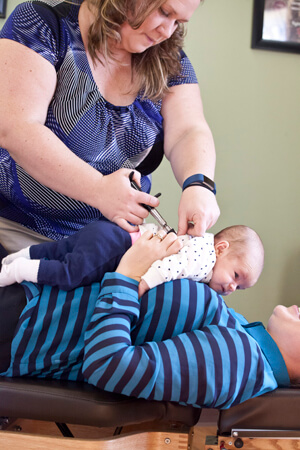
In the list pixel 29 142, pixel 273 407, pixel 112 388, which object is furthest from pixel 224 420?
pixel 29 142

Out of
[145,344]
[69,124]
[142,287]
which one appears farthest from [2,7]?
[145,344]

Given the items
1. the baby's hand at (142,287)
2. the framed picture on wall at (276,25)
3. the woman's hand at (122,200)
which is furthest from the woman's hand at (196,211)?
the framed picture on wall at (276,25)

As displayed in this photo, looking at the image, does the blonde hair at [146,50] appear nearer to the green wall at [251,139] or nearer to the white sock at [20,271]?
the white sock at [20,271]

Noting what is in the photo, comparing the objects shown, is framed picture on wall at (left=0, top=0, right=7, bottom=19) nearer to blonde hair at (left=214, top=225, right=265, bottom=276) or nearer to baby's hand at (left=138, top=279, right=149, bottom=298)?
blonde hair at (left=214, top=225, right=265, bottom=276)

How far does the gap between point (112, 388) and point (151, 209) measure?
461mm

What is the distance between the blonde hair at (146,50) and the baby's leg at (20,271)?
62 cm

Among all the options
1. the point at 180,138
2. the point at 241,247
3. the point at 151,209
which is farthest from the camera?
the point at 180,138

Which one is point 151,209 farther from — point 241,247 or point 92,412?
point 92,412

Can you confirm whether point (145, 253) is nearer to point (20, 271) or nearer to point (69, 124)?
point (20, 271)

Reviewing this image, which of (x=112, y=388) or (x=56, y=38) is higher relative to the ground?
(x=56, y=38)

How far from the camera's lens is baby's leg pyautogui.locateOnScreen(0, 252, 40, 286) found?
111 cm

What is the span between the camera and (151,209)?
4.12 feet

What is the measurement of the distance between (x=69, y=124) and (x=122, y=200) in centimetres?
31

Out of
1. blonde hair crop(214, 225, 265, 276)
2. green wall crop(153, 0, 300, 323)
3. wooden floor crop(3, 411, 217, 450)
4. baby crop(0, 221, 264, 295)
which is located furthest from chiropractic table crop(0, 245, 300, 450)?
green wall crop(153, 0, 300, 323)
